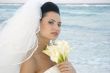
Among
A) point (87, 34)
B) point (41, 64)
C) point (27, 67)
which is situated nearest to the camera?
point (27, 67)

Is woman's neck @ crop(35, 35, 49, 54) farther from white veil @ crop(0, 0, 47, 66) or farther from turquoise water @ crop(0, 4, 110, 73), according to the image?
turquoise water @ crop(0, 4, 110, 73)

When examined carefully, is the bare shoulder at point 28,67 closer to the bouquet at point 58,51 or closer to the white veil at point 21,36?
the white veil at point 21,36

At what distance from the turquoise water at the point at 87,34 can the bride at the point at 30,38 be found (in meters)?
3.30

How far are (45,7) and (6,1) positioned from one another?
44.4ft

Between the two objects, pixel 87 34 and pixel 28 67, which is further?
pixel 87 34

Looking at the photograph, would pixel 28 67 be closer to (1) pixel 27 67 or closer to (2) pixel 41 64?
(1) pixel 27 67

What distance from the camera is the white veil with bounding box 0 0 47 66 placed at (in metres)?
2.42

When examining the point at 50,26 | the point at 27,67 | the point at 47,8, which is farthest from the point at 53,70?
the point at 47,8

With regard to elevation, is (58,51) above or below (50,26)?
below

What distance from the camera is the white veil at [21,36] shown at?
242cm

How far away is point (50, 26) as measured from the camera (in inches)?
95.9

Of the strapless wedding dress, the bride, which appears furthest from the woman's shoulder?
the strapless wedding dress

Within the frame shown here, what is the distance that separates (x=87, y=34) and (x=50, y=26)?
730 centimetres

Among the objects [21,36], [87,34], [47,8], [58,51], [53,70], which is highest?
[47,8]
